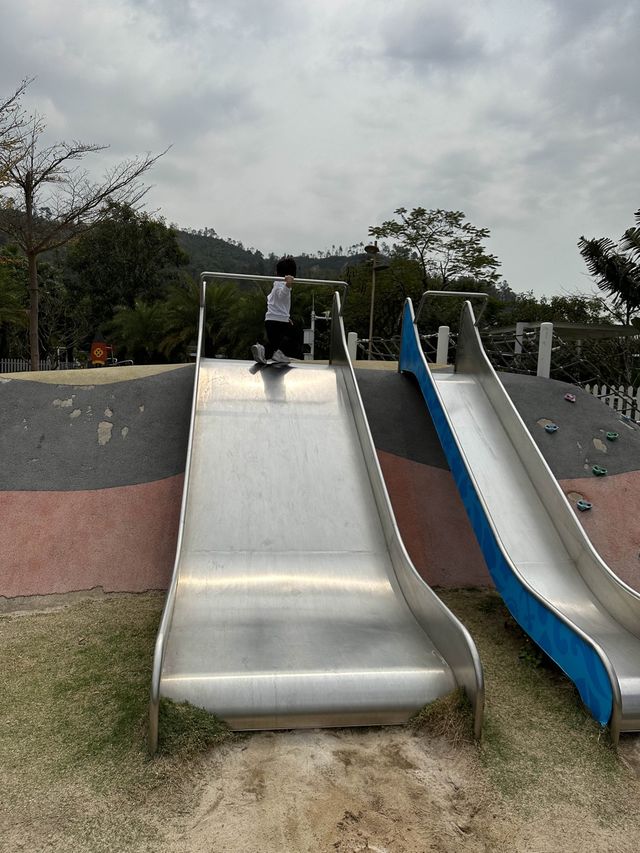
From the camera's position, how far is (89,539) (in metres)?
5.78

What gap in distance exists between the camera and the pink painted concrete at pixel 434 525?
239 inches

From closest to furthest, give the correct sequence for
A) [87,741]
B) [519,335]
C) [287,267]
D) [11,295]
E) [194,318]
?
[87,741]
[287,267]
[519,335]
[11,295]
[194,318]

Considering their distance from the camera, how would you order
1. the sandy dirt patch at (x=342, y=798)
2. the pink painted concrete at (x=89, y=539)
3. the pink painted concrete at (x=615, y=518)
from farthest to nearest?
the pink painted concrete at (x=615, y=518)
the pink painted concrete at (x=89, y=539)
the sandy dirt patch at (x=342, y=798)

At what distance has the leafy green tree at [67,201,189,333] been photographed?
134 feet

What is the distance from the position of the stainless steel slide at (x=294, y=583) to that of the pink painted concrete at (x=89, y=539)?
0.72 meters

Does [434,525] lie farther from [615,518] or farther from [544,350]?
[544,350]

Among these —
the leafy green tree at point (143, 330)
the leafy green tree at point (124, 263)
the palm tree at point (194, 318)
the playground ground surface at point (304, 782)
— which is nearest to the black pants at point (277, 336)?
Answer: the playground ground surface at point (304, 782)

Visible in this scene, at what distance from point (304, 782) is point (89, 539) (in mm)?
3465

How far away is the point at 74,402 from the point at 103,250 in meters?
37.4

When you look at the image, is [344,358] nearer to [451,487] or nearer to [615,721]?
[451,487]

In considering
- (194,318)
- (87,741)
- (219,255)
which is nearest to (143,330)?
(194,318)

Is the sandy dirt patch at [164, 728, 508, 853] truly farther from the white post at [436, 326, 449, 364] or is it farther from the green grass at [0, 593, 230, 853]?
the white post at [436, 326, 449, 364]

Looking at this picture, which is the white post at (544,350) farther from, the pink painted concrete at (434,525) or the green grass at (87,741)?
the green grass at (87,741)

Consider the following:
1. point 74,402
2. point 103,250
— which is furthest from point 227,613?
point 103,250
